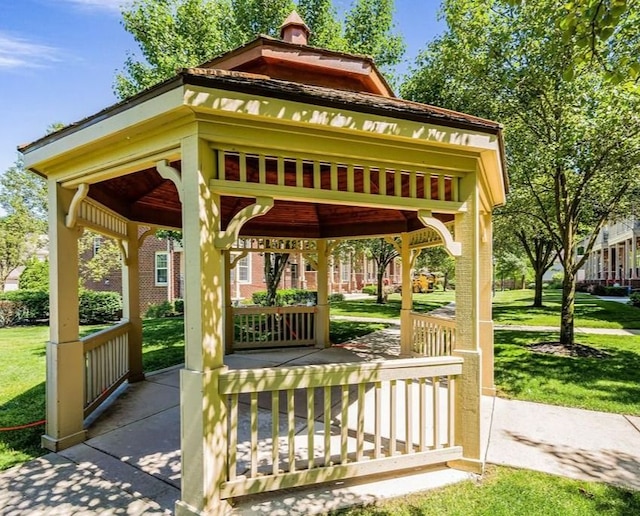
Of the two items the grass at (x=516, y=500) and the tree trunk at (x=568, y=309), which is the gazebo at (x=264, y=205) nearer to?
the grass at (x=516, y=500)

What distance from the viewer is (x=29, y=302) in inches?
587

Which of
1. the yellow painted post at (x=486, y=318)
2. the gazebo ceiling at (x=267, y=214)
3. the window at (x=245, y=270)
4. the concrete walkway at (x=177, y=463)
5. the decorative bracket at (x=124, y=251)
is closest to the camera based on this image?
the concrete walkway at (x=177, y=463)

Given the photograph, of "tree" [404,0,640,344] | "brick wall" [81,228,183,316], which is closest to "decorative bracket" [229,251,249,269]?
"tree" [404,0,640,344]

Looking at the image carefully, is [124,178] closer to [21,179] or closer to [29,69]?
[29,69]

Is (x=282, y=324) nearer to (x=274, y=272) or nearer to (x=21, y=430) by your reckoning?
(x=274, y=272)

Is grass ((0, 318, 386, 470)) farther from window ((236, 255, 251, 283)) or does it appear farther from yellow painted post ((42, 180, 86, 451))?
window ((236, 255, 251, 283))

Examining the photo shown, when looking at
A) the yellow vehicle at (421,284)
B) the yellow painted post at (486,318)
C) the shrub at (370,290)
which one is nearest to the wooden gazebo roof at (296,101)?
the yellow painted post at (486,318)

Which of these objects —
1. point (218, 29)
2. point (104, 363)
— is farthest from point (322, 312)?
point (218, 29)

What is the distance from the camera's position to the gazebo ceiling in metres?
5.24

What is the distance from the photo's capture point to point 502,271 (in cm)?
3519

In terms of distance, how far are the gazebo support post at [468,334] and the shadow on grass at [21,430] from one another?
15.2 ft

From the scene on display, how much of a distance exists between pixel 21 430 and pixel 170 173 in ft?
13.6

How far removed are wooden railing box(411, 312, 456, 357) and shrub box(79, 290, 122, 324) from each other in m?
13.8

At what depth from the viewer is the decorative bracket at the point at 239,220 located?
3.03m
